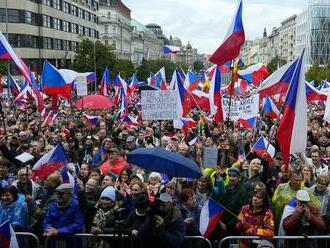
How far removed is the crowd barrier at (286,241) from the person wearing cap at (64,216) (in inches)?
68.1

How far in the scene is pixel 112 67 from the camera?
5444 centimetres

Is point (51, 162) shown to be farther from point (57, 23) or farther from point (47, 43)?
point (57, 23)

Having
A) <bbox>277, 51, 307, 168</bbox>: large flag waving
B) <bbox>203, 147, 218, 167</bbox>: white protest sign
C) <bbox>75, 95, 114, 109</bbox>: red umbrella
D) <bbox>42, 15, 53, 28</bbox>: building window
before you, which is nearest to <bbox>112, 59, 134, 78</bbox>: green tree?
<bbox>42, 15, 53, 28</bbox>: building window

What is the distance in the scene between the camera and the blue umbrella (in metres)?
6.57

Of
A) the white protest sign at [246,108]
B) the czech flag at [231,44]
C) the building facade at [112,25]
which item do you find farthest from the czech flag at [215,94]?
the building facade at [112,25]

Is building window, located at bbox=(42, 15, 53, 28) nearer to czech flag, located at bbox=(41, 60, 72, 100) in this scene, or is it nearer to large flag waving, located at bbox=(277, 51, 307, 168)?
czech flag, located at bbox=(41, 60, 72, 100)

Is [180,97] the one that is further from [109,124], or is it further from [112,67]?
[112,67]

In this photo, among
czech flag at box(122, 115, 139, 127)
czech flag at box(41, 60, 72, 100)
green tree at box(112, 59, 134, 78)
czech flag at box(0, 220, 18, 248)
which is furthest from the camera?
green tree at box(112, 59, 134, 78)

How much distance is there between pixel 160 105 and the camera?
31.0ft

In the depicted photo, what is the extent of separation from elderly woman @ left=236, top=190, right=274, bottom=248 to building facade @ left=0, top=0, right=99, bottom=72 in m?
44.2

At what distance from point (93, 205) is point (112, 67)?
158 feet

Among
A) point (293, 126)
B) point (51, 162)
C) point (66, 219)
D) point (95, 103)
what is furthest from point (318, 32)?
point (66, 219)

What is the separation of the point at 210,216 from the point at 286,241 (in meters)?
0.94

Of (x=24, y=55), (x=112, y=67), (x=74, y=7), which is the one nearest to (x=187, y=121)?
(x=112, y=67)
